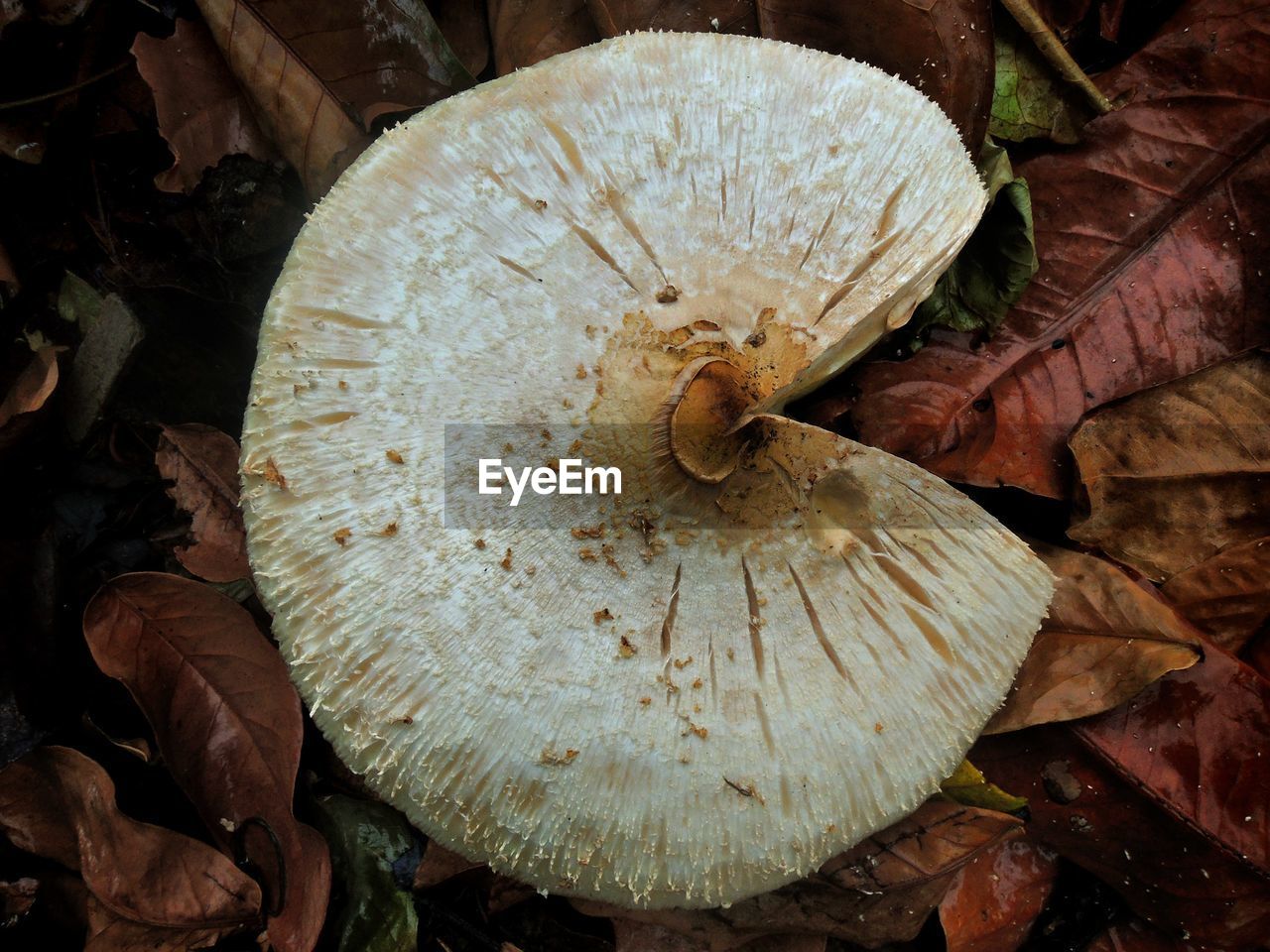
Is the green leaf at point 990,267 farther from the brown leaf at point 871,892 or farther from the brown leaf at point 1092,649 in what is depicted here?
the brown leaf at point 871,892

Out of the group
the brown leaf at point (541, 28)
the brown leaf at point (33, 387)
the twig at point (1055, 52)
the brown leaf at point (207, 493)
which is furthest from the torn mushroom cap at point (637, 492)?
the brown leaf at point (33, 387)

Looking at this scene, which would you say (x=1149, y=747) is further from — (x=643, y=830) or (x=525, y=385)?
(x=525, y=385)

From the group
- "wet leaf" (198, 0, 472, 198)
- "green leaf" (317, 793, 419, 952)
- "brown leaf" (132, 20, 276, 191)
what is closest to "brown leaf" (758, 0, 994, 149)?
"wet leaf" (198, 0, 472, 198)

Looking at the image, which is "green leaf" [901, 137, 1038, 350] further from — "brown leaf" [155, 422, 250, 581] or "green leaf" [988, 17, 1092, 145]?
"brown leaf" [155, 422, 250, 581]

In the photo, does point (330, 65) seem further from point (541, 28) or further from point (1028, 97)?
point (1028, 97)

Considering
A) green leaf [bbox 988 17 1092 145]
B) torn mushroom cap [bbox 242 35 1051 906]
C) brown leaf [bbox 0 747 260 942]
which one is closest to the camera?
torn mushroom cap [bbox 242 35 1051 906]

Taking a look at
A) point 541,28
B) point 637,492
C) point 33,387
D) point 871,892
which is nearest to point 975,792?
point 871,892
